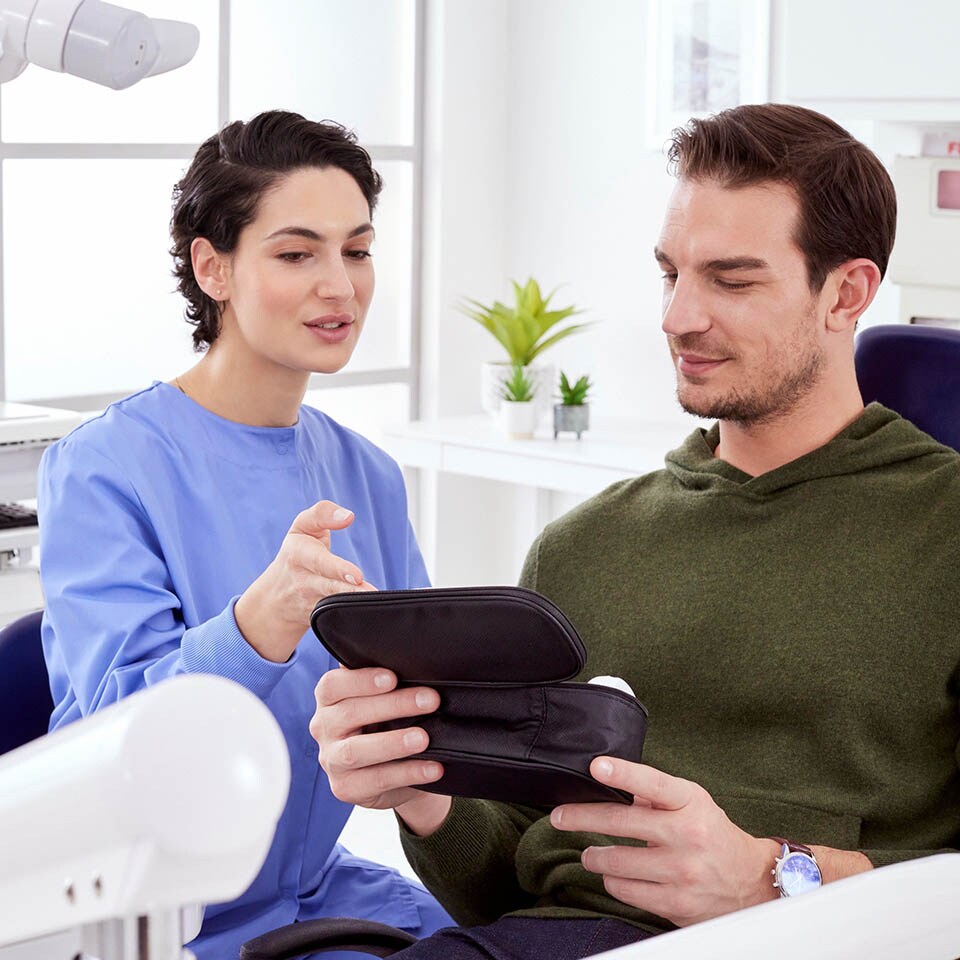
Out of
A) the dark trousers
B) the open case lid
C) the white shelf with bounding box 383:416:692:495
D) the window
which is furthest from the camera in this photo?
the window

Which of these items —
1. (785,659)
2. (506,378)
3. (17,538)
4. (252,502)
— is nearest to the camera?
(785,659)

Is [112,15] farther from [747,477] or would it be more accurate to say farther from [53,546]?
[747,477]

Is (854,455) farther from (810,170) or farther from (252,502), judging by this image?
(252,502)

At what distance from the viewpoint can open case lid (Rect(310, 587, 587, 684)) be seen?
972 mm

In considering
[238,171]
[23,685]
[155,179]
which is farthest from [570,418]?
[23,685]

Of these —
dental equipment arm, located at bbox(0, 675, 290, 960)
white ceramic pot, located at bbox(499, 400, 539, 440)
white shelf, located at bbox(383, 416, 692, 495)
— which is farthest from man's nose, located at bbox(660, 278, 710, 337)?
white ceramic pot, located at bbox(499, 400, 539, 440)

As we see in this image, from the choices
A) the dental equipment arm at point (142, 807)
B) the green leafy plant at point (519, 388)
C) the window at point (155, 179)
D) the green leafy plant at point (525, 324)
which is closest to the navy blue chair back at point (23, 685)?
the dental equipment arm at point (142, 807)

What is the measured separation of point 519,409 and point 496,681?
248 centimetres

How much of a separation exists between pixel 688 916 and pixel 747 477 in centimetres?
48

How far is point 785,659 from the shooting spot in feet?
4.33

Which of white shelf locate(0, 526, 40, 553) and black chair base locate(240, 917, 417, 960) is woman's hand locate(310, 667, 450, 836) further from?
white shelf locate(0, 526, 40, 553)

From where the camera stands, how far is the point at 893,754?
129 centimetres

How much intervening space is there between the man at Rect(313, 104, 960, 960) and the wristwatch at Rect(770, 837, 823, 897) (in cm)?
2

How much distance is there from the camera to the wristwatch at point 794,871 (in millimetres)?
1134
